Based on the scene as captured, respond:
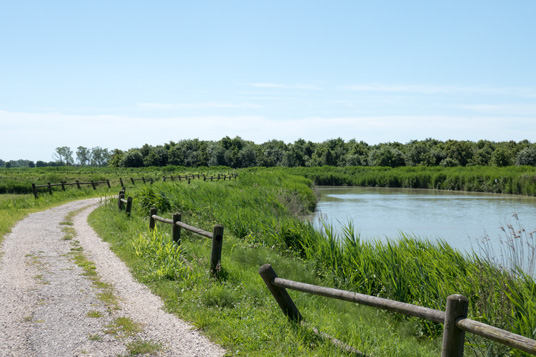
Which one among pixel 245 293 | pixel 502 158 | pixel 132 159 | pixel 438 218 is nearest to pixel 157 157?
pixel 132 159

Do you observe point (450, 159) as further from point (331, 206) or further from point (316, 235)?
point (316, 235)

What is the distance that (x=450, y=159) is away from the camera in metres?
82.2

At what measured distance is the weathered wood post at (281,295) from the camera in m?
6.21

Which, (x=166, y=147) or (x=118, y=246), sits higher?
(x=166, y=147)

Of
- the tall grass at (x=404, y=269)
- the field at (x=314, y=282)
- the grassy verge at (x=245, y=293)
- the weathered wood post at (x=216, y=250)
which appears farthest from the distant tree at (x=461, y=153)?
the weathered wood post at (x=216, y=250)

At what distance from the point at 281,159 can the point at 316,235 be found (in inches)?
4163

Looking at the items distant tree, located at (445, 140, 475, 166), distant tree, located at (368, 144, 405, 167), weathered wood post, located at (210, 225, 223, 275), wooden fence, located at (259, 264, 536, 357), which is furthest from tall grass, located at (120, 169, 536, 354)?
distant tree, located at (445, 140, 475, 166)

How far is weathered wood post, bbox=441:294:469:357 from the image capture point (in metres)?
4.24

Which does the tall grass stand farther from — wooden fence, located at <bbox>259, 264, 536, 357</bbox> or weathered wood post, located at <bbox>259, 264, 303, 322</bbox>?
weathered wood post, located at <bbox>259, 264, 303, 322</bbox>

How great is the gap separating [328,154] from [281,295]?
99.5m

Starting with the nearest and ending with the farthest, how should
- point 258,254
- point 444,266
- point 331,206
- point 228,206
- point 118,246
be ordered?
point 444,266 → point 258,254 → point 118,246 → point 228,206 → point 331,206

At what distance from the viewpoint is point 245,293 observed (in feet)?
26.6

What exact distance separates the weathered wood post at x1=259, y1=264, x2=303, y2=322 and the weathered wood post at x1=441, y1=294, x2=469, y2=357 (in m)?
2.40

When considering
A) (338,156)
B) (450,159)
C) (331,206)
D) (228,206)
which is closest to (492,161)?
(450,159)
